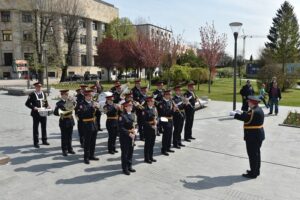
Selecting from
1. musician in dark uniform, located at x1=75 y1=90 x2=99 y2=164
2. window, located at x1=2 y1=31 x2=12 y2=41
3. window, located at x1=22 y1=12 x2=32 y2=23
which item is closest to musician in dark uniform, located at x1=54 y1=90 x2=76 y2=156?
musician in dark uniform, located at x1=75 y1=90 x2=99 y2=164

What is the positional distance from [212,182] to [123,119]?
2502 mm

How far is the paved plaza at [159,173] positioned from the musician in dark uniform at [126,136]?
A: 32 centimetres

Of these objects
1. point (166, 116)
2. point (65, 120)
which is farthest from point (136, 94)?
point (65, 120)

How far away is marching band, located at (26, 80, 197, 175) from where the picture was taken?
743 centimetres

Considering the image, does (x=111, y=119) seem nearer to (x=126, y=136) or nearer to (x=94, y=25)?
(x=126, y=136)

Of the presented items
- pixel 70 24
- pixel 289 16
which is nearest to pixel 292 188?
pixel 70 24

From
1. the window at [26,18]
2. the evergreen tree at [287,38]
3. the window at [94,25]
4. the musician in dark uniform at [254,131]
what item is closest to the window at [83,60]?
the window at [94,25]

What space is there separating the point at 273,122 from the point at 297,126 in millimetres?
1359

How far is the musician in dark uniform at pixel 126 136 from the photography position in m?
7.29

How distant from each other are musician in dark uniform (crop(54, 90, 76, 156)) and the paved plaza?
36cm

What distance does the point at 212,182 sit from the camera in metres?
6.87

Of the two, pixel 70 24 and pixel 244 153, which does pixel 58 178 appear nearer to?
pixel 244 153

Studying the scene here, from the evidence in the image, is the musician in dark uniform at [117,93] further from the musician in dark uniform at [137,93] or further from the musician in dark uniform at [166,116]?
the musician in dark uniform at [166,116]

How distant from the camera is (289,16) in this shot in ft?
189
